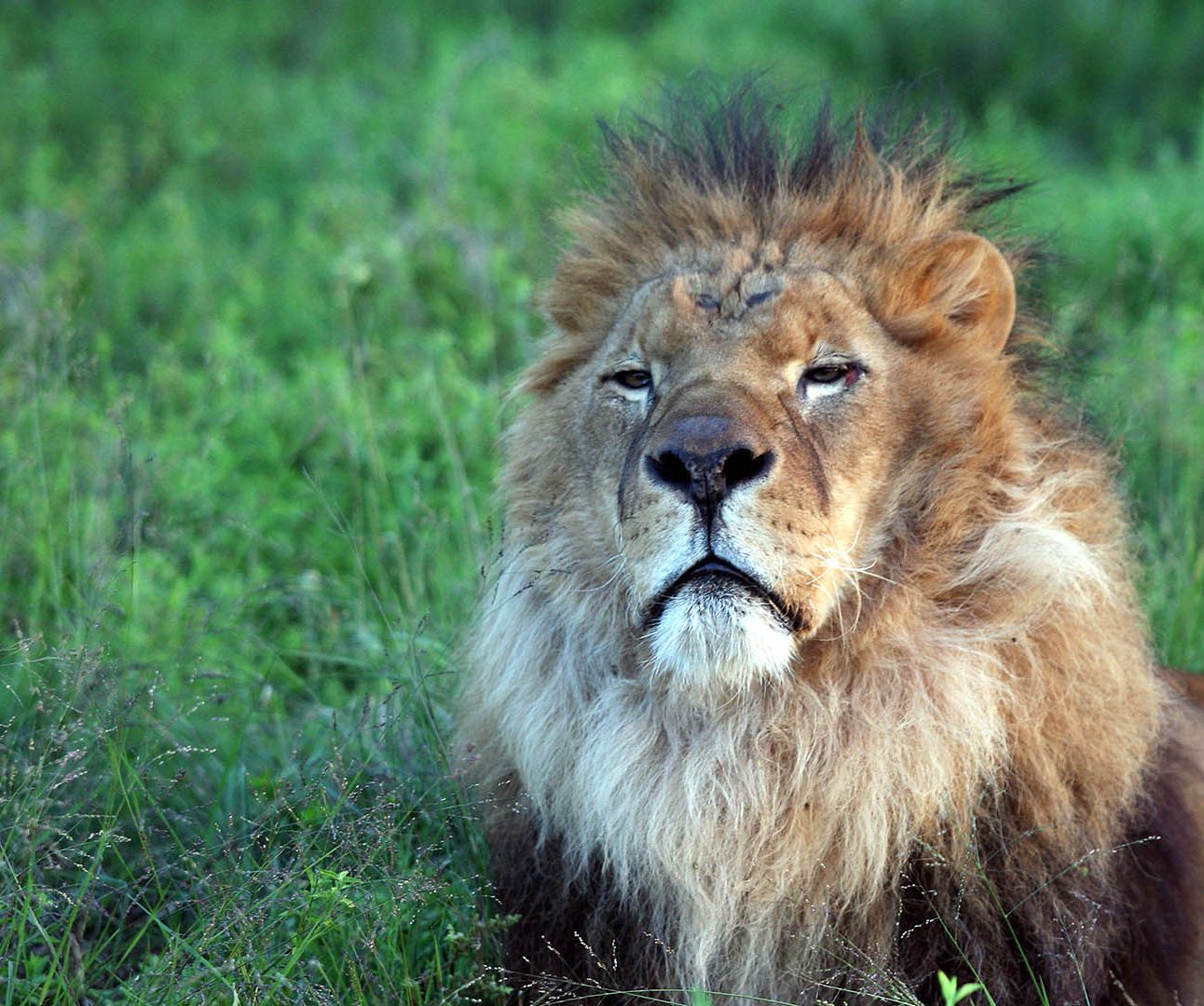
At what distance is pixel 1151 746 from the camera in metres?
2.81

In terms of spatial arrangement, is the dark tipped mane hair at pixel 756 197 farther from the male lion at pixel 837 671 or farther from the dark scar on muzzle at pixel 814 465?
the dark scar on muzzle at pixel 814 465

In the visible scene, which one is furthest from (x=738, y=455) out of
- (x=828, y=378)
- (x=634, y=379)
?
(x=634, y=379)

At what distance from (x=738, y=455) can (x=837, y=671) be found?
456mm

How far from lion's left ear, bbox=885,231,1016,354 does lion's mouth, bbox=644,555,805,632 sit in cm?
66

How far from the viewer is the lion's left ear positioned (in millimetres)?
2822

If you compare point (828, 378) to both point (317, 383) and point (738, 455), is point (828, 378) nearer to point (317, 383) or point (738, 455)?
point (738, 455)

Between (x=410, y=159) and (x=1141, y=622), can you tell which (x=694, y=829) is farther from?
(x=410, y=159)

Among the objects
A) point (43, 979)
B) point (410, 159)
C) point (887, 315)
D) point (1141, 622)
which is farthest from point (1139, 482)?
point (410, 159)

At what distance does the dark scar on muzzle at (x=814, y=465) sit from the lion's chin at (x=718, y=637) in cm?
22

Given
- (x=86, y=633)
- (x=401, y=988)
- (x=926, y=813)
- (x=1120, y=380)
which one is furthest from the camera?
(x=1120, y=380)

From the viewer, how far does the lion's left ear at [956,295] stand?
2.82m

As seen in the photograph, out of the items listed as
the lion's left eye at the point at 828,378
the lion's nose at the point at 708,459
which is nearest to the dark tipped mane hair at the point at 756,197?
the lion's left eye at the point at 828,378

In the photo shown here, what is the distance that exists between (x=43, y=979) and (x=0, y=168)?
19.1 ft

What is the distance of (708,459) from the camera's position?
2.38m
